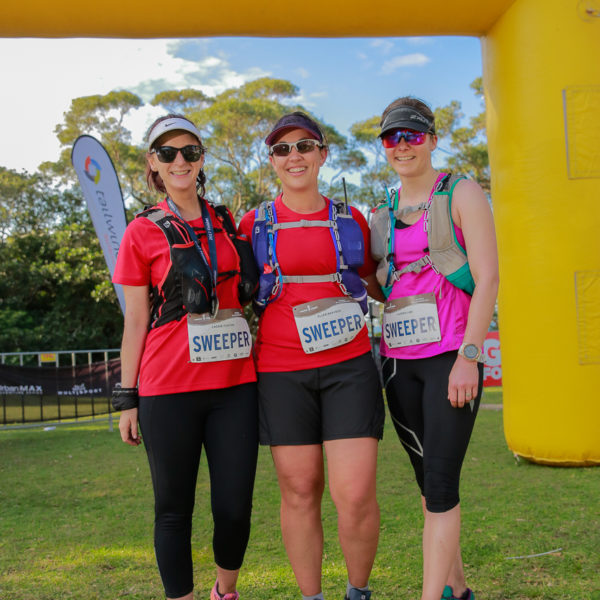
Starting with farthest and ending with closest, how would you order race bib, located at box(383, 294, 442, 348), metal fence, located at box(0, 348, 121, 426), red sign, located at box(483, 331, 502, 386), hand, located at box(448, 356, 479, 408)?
red sign, located at box(483, 331, 502, 386), metal fence, located at box(0, 348, 121, 426), race bib, located at box(383, 294, 442, 348), hand, located at box(448, 356, 479, 408)

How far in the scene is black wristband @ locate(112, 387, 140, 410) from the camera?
2514mm

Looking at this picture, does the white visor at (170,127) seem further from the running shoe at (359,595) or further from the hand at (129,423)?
the running shoe at (359,595)

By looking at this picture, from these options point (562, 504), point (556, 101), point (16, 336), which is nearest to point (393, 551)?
point (562, 504)

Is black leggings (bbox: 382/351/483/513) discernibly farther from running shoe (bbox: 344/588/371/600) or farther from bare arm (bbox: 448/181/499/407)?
running shoe (bbox: 344/588/371/600)

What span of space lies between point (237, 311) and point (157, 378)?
0.42 m

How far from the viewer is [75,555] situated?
3.84m

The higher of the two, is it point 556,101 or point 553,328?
point 556,101

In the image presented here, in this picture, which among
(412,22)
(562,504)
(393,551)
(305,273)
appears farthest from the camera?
(412,22)

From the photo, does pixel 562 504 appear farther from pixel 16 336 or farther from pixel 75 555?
pixel 16 336

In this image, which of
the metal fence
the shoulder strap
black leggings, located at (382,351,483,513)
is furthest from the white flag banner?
black leggings, located at (382,351,483,513)

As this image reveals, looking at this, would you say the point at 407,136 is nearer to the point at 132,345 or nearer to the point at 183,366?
the point at 183,366

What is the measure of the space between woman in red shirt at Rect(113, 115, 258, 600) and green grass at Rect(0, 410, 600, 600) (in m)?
0.86

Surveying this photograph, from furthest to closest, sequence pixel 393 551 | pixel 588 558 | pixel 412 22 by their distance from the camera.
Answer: pixel 412 22 < pixel 393 551 < pixel 588 558

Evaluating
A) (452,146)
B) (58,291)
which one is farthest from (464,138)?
(58,291)
